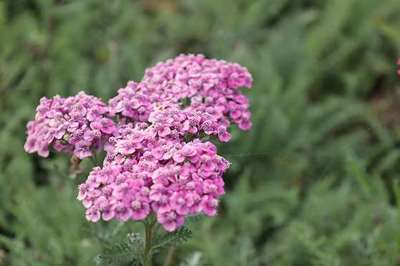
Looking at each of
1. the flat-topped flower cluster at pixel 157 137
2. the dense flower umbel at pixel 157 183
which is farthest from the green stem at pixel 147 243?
the dense flower umbel at pixel 157 183

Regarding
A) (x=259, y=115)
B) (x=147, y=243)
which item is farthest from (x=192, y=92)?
(x=259, y=115)

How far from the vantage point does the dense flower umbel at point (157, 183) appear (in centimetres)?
193

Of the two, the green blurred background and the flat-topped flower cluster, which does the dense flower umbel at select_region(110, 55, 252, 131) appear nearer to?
the flat-topped flower cluster

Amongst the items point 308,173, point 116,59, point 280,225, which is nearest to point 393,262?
point 280,225

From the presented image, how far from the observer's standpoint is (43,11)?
448cm

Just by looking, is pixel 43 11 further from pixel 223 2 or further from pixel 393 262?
pixel 393 262

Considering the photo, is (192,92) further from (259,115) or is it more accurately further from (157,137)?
(259,115)

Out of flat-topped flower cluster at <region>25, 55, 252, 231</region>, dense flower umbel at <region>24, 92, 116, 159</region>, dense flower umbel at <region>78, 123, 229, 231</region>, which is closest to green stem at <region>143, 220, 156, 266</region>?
flat-topped flower cluster at <region>25, 55, 252, 231</region>

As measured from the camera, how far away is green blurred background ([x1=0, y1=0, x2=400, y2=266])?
3324 mm

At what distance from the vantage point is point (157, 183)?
1.96 metres

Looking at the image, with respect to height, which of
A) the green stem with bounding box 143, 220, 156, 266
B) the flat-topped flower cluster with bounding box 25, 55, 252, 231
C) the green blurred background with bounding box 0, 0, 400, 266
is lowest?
the green stem with bounding box 143, 220, 156, 266

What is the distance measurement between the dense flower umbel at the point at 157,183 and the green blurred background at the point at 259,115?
0.55m

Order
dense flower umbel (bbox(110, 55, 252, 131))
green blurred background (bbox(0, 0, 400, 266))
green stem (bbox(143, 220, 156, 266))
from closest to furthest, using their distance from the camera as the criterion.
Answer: green stem (bbox(143, 220, 156, 266)), dense flower umbel (bbox(110, 55, 252, 131)), green blurred background (bbox(0, 0, 400, 266))

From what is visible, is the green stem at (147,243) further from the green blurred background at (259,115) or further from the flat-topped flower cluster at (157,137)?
the green blurred background at (259,115)
